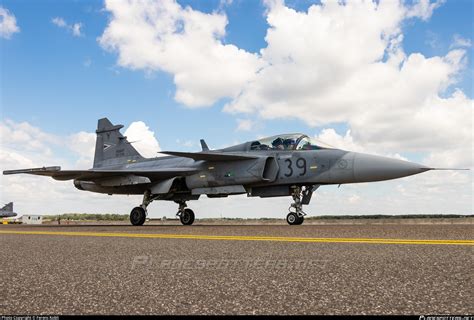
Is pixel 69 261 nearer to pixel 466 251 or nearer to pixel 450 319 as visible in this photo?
pixel 450 319

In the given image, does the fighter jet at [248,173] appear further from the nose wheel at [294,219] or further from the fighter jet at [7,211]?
the fighter jet at [7,211]

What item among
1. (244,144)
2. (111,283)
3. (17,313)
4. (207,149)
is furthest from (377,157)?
(17,313)

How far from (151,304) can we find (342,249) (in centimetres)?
350

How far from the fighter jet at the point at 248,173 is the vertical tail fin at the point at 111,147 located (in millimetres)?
2423

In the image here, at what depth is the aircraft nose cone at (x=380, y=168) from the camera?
43.8 ft

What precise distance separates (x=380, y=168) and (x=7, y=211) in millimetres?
51457

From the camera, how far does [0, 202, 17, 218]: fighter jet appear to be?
51.3 meters

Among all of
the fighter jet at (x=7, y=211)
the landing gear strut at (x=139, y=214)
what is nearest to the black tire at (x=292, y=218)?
the landing gear strut at (x=139, y=214)

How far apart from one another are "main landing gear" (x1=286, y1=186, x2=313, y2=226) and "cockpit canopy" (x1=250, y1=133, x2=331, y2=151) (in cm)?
155

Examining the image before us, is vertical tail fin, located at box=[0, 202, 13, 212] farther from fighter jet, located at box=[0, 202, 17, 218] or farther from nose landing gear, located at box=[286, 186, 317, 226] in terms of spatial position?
nose landing gear, located at box=[286, 186, 317, 226]

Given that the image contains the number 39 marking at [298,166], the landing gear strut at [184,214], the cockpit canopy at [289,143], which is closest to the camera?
the number 39 marking at [298,166]

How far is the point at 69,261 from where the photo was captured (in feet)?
15.6
